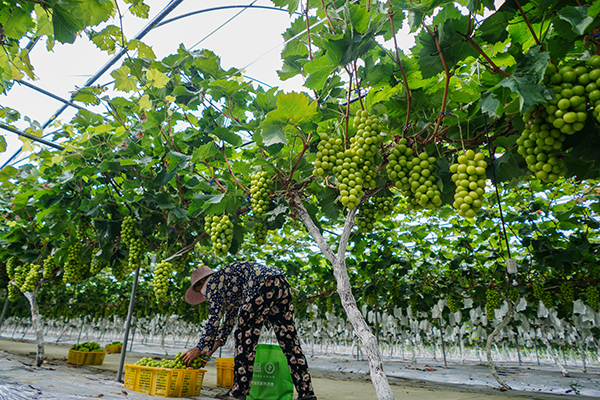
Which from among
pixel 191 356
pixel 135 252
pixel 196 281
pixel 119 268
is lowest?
pixel 191 356

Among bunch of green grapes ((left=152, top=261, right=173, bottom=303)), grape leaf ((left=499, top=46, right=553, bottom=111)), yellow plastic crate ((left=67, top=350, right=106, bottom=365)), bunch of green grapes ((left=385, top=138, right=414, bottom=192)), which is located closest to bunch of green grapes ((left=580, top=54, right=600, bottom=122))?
grape leaf ((left=499, top=46, right=553, bottom=111))

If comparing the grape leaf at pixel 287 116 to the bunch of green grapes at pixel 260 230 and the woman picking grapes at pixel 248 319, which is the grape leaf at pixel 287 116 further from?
the woman picking grapes at pixel 248 319

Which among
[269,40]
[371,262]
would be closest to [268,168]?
[269,40]

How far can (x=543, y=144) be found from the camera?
1358 millimetres

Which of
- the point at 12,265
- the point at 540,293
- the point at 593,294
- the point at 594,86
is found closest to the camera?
the point at 594,86

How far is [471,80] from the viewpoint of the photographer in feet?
6.24

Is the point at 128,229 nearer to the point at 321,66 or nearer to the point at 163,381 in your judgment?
the point at 163,381

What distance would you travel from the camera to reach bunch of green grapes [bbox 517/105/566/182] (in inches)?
52.4

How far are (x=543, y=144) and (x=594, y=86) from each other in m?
0.27

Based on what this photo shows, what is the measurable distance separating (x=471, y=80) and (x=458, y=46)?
15.0 inches

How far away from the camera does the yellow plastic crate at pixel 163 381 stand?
3229 millimetres

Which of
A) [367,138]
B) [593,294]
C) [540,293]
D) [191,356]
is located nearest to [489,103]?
[367,138]

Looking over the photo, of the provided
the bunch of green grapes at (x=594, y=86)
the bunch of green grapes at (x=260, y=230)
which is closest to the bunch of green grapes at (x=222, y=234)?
the bunch of green grapes at (x=260, y=230)

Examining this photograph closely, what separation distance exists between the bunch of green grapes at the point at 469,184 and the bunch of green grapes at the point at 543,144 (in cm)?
19
